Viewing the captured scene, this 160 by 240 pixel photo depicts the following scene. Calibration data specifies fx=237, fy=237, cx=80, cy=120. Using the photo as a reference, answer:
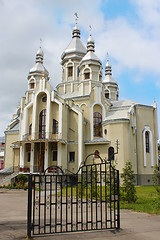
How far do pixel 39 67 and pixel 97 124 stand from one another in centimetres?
1328

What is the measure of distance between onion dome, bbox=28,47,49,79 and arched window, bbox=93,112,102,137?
34.5 feet

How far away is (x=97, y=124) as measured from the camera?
1117 inches

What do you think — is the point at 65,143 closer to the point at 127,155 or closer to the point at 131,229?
the point at 127,155

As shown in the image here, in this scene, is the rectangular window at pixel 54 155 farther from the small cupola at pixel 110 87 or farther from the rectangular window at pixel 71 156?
the small cupola at pixel 110 87

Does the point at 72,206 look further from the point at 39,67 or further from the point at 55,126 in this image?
the point at 39,67

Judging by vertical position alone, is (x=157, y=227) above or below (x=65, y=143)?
below

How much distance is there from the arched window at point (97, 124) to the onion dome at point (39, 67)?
34.5 feet

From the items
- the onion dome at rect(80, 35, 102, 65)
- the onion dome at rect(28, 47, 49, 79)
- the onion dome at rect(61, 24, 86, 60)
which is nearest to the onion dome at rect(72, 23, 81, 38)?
the onion dome at rect(61, 24, 86, 60)

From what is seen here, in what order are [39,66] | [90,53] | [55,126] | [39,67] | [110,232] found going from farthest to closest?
[39,66] → [39,67] → [90,53] → [55,126] → [110,232]

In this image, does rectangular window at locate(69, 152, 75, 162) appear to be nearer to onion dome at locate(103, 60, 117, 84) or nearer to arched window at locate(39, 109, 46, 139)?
arched window at locate(39, 109, 46, 139)

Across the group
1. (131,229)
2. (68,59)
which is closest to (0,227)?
(131,229)

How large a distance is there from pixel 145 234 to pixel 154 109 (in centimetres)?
2389

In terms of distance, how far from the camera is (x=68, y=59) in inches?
1358

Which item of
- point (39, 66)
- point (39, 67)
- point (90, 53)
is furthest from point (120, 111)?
point (39, 66)
